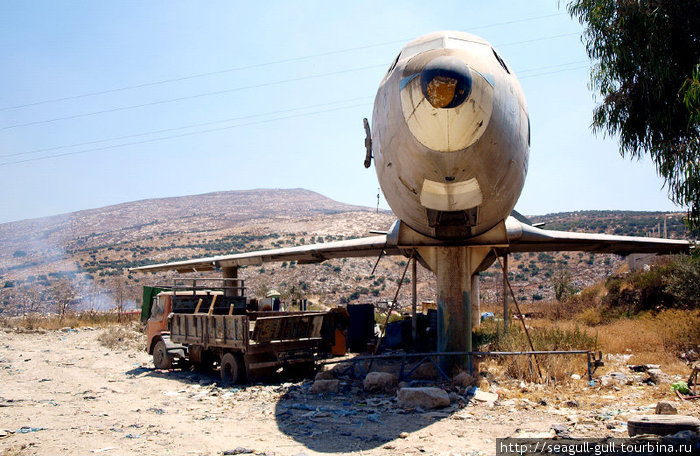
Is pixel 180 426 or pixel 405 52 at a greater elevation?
pixel 405 52

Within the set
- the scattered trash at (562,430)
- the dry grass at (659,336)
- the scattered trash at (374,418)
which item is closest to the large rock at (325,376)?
the scattered trash at (374,418)

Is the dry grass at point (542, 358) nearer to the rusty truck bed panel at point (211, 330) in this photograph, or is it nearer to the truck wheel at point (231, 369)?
the rusty truck bed panel at point (211, 330)

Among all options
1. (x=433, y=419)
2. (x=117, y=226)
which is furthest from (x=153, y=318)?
(x=117, y=226)

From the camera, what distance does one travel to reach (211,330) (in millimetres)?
12117

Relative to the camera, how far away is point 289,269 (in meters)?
51.9

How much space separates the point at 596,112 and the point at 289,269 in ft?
141

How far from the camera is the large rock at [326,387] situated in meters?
9.59

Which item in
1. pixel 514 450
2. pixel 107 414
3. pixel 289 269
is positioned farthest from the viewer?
pixel 289 269

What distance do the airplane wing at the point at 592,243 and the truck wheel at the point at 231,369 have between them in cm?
649

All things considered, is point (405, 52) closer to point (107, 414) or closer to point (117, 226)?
point (107, 414)

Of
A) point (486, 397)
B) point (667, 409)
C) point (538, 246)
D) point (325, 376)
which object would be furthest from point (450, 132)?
point (538, 246)

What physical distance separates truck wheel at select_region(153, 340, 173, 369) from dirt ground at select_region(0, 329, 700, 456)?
192 cm

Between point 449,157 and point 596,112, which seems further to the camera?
point 596,112

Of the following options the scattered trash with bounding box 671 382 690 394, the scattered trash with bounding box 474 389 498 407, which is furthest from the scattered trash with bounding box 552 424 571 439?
the scattered trash with bounding box 671 382 690 394
